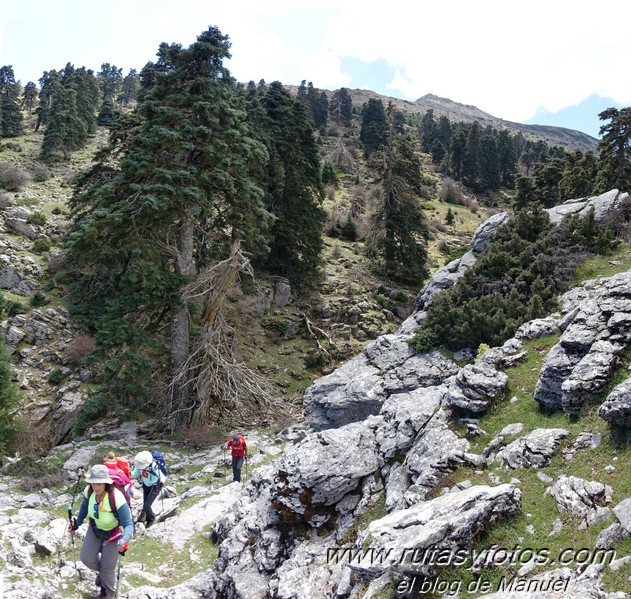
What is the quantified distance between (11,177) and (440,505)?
40.8m

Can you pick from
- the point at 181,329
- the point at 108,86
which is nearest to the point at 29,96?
the point at 108,86

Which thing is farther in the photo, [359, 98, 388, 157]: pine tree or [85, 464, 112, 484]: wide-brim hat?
[359, 98, 388, 157]: pine tree

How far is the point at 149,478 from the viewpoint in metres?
10.4

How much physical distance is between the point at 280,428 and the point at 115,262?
28.4 feet

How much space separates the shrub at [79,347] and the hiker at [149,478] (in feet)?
39.7

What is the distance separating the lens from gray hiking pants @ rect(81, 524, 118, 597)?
260 inches

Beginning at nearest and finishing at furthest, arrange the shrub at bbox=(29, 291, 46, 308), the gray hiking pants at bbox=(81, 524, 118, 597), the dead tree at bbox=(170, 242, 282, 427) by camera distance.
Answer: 1. the gray hiking pants at bbox=(81, 524, 118, 597)
2. the dead tree at bbox=(170, 242, 282, 427)
3. the shrub at bbox=(29, 291, 46, 308)

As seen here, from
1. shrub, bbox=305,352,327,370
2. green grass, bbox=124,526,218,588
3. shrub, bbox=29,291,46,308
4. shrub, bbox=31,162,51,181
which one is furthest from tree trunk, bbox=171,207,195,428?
shrub, bbox=31,162,51,181

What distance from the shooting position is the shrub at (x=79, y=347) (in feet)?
69.5

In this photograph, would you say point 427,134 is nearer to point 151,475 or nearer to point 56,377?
point 56,377

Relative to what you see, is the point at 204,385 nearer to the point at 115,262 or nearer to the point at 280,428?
the point at 280,428

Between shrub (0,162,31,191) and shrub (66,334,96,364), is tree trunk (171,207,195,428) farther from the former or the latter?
shrub (0,162,31,191)

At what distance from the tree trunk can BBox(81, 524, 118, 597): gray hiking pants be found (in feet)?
36.5

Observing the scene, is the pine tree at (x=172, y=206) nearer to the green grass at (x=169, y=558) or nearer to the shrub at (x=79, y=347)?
the shrub at (x=79, y=347)
